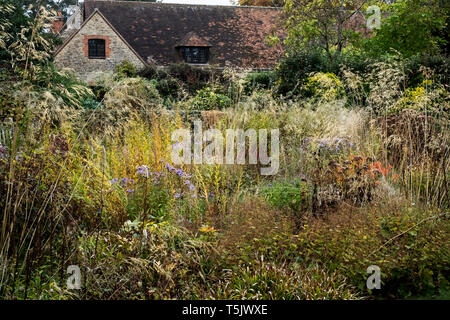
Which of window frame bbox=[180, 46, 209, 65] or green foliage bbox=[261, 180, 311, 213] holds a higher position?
window frame bbox=[180, 46, 209, 65]

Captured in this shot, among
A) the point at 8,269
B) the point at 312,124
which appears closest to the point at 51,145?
the point at 8,269

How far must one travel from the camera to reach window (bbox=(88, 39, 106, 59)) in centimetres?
2109

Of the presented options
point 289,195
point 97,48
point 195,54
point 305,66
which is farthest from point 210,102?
point 97,48

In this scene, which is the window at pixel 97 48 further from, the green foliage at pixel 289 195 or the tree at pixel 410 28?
the green foliage at pixel 289 195

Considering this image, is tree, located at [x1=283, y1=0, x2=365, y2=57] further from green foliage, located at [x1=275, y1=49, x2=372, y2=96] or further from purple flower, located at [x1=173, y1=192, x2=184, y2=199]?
purple flower, located at [x1=173, y1=192, x2=184, y2=199]

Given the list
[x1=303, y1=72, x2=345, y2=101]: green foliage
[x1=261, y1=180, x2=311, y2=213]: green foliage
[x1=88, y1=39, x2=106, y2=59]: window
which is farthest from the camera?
[x1=88, y1=39, x2=106, y2=59]: window

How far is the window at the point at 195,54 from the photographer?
2227 cm

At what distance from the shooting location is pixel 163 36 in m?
23.1

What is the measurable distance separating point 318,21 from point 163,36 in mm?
9995

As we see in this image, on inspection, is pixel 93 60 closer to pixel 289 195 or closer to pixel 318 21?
pixel 318 21

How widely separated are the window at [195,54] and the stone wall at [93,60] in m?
2.46

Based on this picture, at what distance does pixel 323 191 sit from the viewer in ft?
14.8

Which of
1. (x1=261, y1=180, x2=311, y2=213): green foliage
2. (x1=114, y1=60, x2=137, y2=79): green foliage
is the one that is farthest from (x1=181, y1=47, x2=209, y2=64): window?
(x1=261, y1=180, x2=311, y2=213): green foliage
